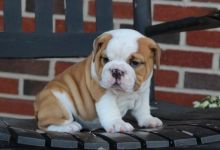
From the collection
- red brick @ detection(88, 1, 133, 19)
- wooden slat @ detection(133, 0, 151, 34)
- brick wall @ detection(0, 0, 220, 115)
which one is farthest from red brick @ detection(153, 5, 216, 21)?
wooden slat @ detection(133, 0, 151, 34)

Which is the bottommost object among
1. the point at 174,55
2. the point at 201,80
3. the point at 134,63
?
the point at 201,80

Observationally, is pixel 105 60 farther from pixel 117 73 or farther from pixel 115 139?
pixel 115 139

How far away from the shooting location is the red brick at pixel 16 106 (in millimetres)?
2676

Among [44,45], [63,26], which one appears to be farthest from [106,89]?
[63,26]

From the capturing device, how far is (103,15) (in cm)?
217

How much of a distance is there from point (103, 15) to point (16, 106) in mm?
716

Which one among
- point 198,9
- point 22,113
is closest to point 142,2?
point 198,9

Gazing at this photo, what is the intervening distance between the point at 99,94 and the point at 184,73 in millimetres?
916

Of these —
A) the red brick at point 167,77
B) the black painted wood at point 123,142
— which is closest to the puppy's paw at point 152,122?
the black painted wood at point 123,142

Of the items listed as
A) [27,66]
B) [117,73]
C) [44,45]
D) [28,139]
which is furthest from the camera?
[27,66]

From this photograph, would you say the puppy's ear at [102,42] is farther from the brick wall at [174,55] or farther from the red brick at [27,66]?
the red brick at [27,66]

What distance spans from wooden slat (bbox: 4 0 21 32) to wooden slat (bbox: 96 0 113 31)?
27cm

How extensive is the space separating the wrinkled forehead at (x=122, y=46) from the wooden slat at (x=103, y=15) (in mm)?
493

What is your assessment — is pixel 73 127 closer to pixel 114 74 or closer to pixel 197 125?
pixel 114 74
